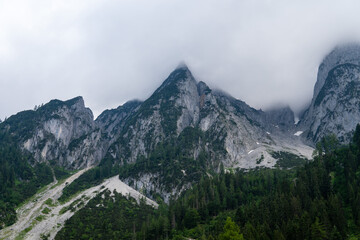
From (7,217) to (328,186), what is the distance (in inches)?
6926

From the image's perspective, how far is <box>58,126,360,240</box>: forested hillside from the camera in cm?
7300

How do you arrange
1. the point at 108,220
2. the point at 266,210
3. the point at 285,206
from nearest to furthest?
the point at 285,206, the point at 266,210, the point at 108,220

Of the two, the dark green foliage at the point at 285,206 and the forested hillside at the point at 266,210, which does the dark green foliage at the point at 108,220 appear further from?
the dark green foliage at the point at 285,206

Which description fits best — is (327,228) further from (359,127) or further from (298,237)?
(359,127)

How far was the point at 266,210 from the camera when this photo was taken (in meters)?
92.1

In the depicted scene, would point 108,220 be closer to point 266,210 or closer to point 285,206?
point 266,210

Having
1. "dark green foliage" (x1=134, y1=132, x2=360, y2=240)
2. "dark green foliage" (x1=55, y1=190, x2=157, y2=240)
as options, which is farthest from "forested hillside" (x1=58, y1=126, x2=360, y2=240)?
"dark green foliage" (x1=55, y1=190, x2=157, y2=240)

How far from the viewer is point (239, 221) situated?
318 ft

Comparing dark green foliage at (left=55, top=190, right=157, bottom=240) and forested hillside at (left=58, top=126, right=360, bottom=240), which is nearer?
forested hillside at (left=58, top=126, right=360, bottom=240)

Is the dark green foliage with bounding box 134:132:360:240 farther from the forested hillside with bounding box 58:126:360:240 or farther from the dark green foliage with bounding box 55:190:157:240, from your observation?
the dark green foliage with bounding box 55:190:157:240

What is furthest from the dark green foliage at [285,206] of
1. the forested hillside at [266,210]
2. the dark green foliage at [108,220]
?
the dark green foliage at [108,220]

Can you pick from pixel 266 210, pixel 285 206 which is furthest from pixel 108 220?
pixel 285 206

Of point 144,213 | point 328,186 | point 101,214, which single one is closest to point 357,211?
point 328,186

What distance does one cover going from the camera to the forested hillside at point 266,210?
7300 centimetres
